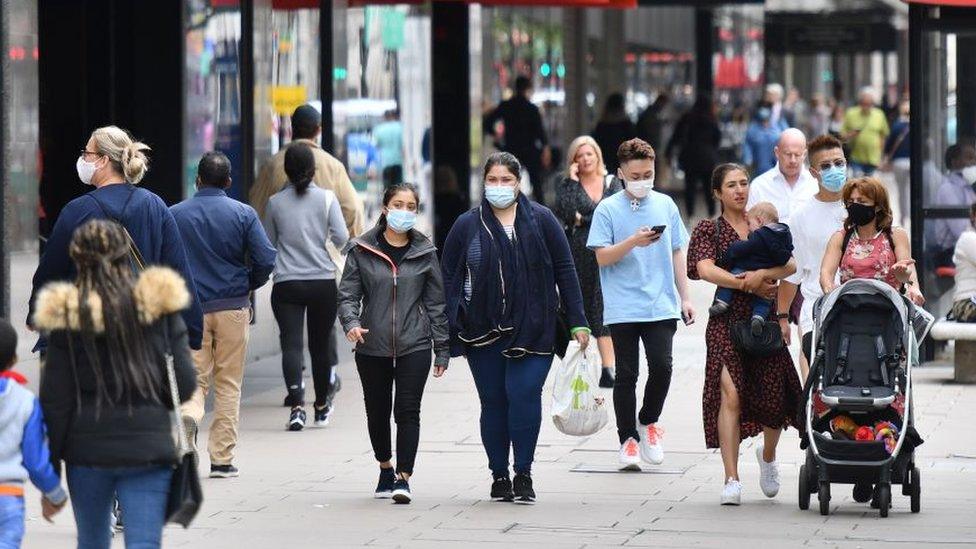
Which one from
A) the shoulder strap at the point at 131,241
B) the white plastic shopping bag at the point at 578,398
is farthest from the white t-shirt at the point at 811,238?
the shoulder strap at the point at 131,241

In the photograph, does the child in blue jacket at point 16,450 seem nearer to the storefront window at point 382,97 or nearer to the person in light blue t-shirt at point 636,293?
the person in light blue t-shirt at point 636,293

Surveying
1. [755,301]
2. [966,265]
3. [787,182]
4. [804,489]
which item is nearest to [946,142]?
[966,265]

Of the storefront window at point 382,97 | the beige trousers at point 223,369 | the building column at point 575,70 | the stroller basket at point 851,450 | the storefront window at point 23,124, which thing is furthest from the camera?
the building column at point 575,70

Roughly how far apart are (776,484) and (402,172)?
10.8m

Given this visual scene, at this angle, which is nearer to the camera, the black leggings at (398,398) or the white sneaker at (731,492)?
the white sneaker at (731,492)

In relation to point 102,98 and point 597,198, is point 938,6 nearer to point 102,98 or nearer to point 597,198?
point 597,198

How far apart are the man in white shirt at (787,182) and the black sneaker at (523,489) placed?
10.1ft

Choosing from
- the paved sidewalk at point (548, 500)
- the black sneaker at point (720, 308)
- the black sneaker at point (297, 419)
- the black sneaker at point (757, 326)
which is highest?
the black sneaker at point (720, 308)

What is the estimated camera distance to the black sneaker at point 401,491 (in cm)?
902

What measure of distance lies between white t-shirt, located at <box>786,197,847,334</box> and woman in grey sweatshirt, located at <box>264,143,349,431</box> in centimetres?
267

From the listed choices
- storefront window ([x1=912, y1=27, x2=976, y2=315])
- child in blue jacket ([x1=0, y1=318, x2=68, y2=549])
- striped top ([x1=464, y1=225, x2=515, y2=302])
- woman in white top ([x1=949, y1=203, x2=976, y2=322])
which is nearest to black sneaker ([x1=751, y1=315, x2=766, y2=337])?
striped top ([x1=464, y1=225, x2=515, y2=302])

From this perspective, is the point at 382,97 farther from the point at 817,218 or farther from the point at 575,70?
the point at 575,70

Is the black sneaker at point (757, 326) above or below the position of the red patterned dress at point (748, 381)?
above

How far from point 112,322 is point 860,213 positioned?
4.13 m
